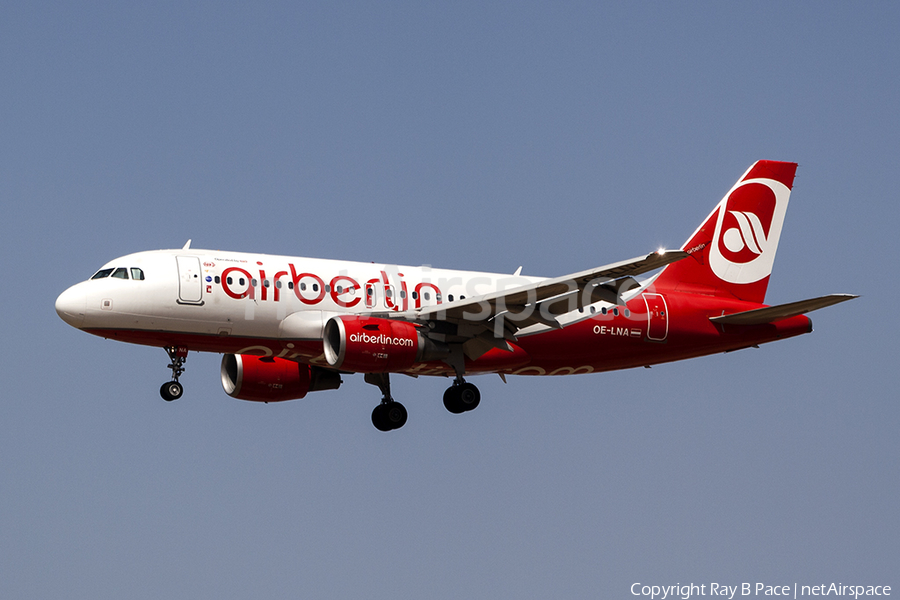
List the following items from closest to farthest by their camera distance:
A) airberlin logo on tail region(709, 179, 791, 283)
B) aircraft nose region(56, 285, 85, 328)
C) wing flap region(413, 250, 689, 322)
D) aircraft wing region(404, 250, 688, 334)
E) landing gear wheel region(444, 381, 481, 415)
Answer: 1. wing flap region(413, 250, 689, 322)
2. aircraft wing region(404, 250, 688, 334)
3. aircraft nose region(56, 285, 85, 328)
4. landing gear wheel region(444, 381, 481, 415)
5. airberlin logo on tail region(709, 179, 791, 283)

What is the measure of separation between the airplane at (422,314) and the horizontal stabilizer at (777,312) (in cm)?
6

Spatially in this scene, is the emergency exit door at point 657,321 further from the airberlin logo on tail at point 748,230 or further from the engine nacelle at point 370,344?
the engine nacelle at point 370,344

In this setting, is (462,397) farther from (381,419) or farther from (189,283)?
(189,283)

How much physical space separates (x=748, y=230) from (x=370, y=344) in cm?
1514

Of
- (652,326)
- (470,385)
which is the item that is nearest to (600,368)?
(652,326)

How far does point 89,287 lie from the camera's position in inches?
1278

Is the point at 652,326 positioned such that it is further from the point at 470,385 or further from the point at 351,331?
the point at 351,331

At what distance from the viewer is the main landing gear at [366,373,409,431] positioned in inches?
1473

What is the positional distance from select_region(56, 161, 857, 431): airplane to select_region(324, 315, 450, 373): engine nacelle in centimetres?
4

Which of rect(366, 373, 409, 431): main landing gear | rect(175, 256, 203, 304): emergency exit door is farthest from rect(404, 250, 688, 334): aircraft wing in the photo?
rect(175, 256, 203, 304): emergency exit door

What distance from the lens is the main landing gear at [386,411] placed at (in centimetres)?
3741

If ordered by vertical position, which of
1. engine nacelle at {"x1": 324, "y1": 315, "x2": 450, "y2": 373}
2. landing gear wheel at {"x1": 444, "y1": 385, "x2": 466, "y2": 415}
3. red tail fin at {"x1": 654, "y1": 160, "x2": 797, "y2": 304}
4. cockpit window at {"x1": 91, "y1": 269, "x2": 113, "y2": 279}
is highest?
red tail fin at {"x1": 654, "y1": 160, "x2": 797, "y2": 304}

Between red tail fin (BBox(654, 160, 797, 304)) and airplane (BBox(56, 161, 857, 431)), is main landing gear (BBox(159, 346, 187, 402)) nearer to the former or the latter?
airplane (BBox(56, 161, 857, 431))

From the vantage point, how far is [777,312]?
118 ft
